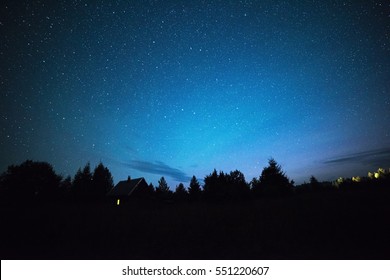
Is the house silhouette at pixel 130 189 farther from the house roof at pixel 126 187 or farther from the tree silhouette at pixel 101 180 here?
the tree silhouette at pixel 101 180

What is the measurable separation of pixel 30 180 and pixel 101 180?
15.4 metres

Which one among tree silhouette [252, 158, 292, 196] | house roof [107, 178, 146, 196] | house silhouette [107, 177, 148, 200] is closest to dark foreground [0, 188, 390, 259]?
tree silhouette [252, 158, 292, 196]

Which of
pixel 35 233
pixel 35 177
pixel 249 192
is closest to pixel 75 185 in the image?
pixel 35 177

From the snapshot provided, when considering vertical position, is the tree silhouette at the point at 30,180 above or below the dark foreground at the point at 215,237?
above

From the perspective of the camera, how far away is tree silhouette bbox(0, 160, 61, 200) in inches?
1751

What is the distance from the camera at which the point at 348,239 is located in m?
4.94

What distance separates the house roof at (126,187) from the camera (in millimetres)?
28469

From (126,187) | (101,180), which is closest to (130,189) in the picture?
(126,187)

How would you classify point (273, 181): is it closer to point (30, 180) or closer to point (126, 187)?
point (126, 187)

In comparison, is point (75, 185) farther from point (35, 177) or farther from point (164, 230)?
point (164, 230)

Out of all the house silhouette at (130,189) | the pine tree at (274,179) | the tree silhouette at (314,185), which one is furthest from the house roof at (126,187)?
the tree silhouette at (314,185)

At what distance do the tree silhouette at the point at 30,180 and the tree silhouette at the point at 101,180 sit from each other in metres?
8.24

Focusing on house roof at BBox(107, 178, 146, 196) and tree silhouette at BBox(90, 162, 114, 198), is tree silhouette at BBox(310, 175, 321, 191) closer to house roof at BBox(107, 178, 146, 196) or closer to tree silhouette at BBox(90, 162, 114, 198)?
house roof at BBox(107, 178, 146, 196)
